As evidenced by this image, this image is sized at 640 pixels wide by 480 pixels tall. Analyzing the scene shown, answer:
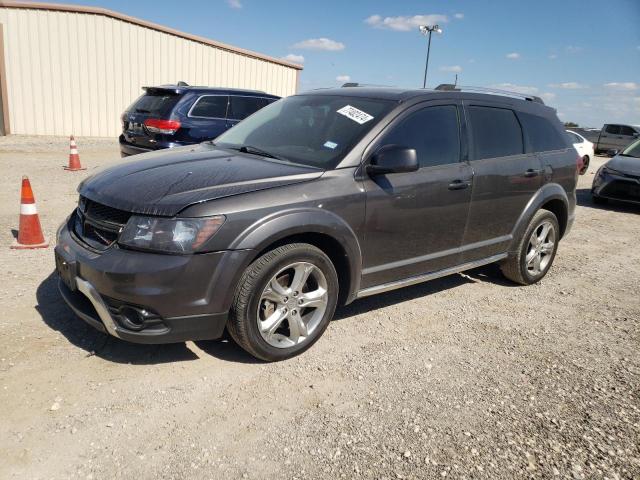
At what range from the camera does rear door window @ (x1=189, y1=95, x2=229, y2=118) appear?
8.75 m

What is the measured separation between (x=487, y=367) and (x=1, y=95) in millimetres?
17834

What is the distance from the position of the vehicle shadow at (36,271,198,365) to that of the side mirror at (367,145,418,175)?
1.75 metres

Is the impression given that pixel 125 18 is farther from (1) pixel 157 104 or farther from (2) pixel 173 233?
(2) pixel 173 233

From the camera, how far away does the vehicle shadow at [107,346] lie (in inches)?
130

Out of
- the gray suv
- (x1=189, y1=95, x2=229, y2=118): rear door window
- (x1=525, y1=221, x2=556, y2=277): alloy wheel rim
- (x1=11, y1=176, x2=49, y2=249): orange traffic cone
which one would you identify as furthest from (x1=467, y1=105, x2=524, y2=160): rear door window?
(x1=189, y1=95, x2=229, y2=118): rear door window

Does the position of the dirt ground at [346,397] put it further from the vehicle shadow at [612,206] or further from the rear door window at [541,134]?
the vehicle shadow at [612,206]

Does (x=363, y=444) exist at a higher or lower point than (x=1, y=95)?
lower

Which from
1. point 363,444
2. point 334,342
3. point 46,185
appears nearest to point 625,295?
point 334,342

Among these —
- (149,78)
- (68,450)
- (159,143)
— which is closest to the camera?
(68,450)

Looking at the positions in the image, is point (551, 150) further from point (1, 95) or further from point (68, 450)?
point (1, 95)

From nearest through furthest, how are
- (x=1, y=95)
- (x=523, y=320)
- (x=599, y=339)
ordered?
(x=599, y=339) → (x=523, y=320) → (x=1, y=95)

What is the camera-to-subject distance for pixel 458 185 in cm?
411

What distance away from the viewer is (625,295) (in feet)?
17.0

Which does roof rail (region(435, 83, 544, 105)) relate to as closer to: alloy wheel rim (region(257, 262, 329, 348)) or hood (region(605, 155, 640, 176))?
alloy wheel rim (region(257, 262, 329, 348))
